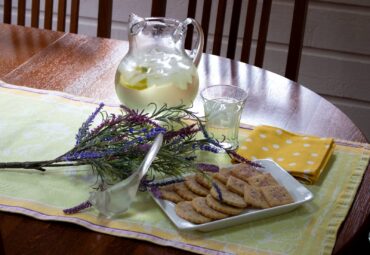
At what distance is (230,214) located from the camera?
976mm

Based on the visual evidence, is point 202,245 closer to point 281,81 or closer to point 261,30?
point 281,81

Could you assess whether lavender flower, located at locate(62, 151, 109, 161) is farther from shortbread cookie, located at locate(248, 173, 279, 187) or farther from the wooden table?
shortbread cookie, located at locate(248, 173, 279, 187)

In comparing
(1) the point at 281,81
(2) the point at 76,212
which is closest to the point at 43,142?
(2) the point at 76,212

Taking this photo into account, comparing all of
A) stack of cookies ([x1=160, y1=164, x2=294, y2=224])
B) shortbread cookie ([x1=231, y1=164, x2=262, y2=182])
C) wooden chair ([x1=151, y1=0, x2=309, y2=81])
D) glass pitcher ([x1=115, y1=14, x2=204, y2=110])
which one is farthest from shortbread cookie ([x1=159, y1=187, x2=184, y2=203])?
wooden chair ([x1=151, y1=0, x2=309, y2=81])

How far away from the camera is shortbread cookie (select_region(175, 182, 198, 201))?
39.8 inches

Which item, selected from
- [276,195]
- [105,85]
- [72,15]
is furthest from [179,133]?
[72,15]

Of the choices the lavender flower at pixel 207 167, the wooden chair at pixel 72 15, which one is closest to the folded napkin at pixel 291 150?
the lavender flower at pixel 207 167

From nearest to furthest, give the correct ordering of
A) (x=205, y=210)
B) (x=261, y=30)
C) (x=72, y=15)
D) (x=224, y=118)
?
(x=205, y=210)
(x=224, y=118)
(x=261, y=30)
(x=72, y=15)

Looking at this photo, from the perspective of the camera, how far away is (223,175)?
1.05 meters

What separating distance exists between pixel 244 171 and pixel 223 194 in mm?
88

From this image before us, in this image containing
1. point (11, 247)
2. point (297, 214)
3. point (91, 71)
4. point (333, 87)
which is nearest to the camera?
point (11, 247)

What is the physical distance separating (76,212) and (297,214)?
31cm

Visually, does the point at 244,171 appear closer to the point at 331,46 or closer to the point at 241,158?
the point at 241,158

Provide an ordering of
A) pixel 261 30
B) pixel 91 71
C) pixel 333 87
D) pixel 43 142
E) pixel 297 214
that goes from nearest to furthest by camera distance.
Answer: pixel 297 214, pixel 43 142, pixel 91 71, pixel 261 30, pixel 333 87
